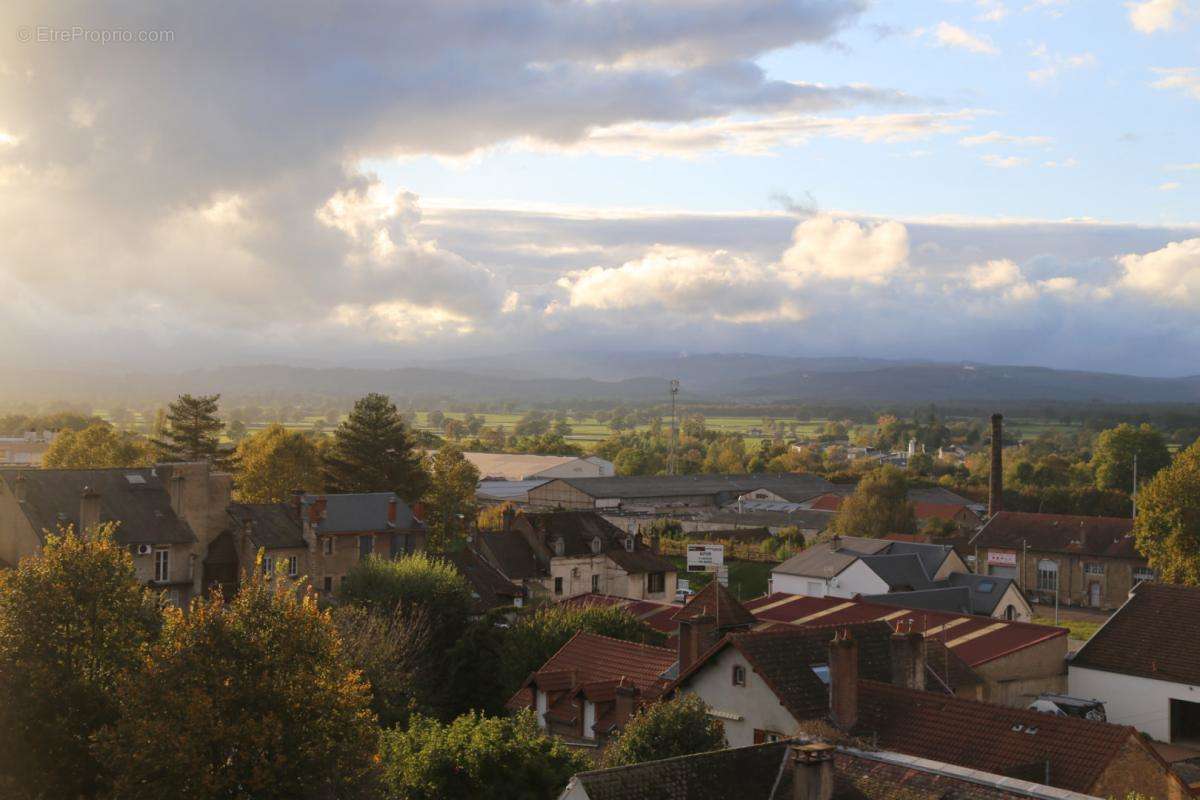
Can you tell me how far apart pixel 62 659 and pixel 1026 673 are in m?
30.7

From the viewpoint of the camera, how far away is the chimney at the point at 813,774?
21938 mm

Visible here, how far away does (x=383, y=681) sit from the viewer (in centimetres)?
3881

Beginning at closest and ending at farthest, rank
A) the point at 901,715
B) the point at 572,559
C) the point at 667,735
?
the point at 667,735 → the point at 901,715 → the point at 572,559

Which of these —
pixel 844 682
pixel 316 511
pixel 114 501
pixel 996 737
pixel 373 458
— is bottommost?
pixel 996 737

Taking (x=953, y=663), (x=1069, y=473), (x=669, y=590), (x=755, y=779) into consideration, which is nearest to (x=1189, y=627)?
(x=953, y=663)

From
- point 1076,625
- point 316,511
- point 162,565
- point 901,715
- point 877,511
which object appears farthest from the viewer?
point 877,511

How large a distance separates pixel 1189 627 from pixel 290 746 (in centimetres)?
3287

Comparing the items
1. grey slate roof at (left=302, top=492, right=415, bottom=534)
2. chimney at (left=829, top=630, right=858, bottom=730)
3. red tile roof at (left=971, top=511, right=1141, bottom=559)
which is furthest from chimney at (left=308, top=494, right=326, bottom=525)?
red tile roof at (left=971, top=511, right=1141, bottom=559)

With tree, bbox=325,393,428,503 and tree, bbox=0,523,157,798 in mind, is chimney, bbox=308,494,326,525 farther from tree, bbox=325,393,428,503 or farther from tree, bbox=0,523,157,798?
tree, bbox=0,523,157,798

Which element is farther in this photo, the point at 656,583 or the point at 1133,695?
the point at 656,583

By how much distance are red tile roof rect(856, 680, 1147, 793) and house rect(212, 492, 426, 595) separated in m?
36.7

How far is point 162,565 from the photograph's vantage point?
57656mm

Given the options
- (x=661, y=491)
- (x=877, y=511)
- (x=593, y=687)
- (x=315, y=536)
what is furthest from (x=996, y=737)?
(x=661, y=491)

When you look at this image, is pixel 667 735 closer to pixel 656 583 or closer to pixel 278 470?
pixel 656 583
